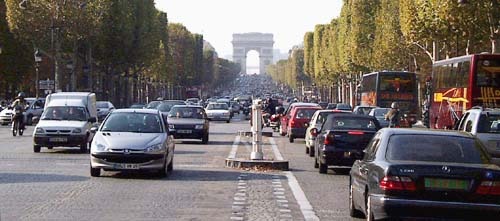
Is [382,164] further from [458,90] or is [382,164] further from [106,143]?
[458,90]

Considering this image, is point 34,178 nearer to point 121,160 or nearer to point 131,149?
point 121,160

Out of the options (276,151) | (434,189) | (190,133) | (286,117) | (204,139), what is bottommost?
(276,151)

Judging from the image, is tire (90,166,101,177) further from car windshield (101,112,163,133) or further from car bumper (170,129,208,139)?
car bumper (170,129,208,139)

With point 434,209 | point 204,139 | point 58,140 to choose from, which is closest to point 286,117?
point 204,139

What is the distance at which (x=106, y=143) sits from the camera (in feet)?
71.4

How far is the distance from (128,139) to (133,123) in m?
1.39

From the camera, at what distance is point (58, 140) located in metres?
30.4

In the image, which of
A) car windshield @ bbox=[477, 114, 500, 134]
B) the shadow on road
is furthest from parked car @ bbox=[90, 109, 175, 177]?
car windshield @ bbox=[477, 114, 500, 134]

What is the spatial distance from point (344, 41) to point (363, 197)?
86.9 m

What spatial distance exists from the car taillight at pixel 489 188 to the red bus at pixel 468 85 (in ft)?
68.5

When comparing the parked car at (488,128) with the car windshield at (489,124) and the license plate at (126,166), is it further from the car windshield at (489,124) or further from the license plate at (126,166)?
the license plate at (126,166)

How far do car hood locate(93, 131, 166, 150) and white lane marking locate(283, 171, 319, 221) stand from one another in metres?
3.11

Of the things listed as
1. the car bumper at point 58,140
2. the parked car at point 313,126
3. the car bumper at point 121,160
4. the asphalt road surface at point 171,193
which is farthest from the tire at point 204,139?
the car bumper at point 121,160

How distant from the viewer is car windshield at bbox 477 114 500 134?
73.7 feet
